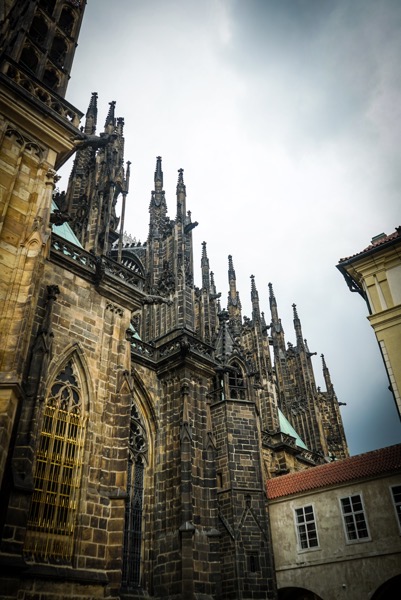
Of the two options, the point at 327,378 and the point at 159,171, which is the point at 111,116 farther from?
the point at 327,378

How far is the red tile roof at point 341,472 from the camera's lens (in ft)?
55.2

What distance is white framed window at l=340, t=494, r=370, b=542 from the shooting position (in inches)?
643

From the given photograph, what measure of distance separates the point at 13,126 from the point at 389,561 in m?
16.5

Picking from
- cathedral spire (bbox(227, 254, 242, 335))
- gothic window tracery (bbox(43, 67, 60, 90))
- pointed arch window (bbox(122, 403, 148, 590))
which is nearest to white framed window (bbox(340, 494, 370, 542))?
pointed arch window (bbox(122, 403, 148, 590))

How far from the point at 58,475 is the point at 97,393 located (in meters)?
2.18

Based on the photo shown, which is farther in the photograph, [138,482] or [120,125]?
[120,125]

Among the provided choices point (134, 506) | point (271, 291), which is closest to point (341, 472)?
point (134, 506)

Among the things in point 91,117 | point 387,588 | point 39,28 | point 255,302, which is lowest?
point 387,588

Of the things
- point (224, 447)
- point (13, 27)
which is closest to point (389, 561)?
point (224, 447)

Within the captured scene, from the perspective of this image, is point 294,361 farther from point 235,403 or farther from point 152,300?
point 152,300

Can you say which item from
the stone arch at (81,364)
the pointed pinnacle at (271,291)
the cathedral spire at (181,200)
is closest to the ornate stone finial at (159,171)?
the cathedral spire at (181,200)

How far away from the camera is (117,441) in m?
11.6

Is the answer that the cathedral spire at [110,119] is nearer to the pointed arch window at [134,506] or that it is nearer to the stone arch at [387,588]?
the pointed arch window at [134,506]

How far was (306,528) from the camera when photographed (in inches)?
708
